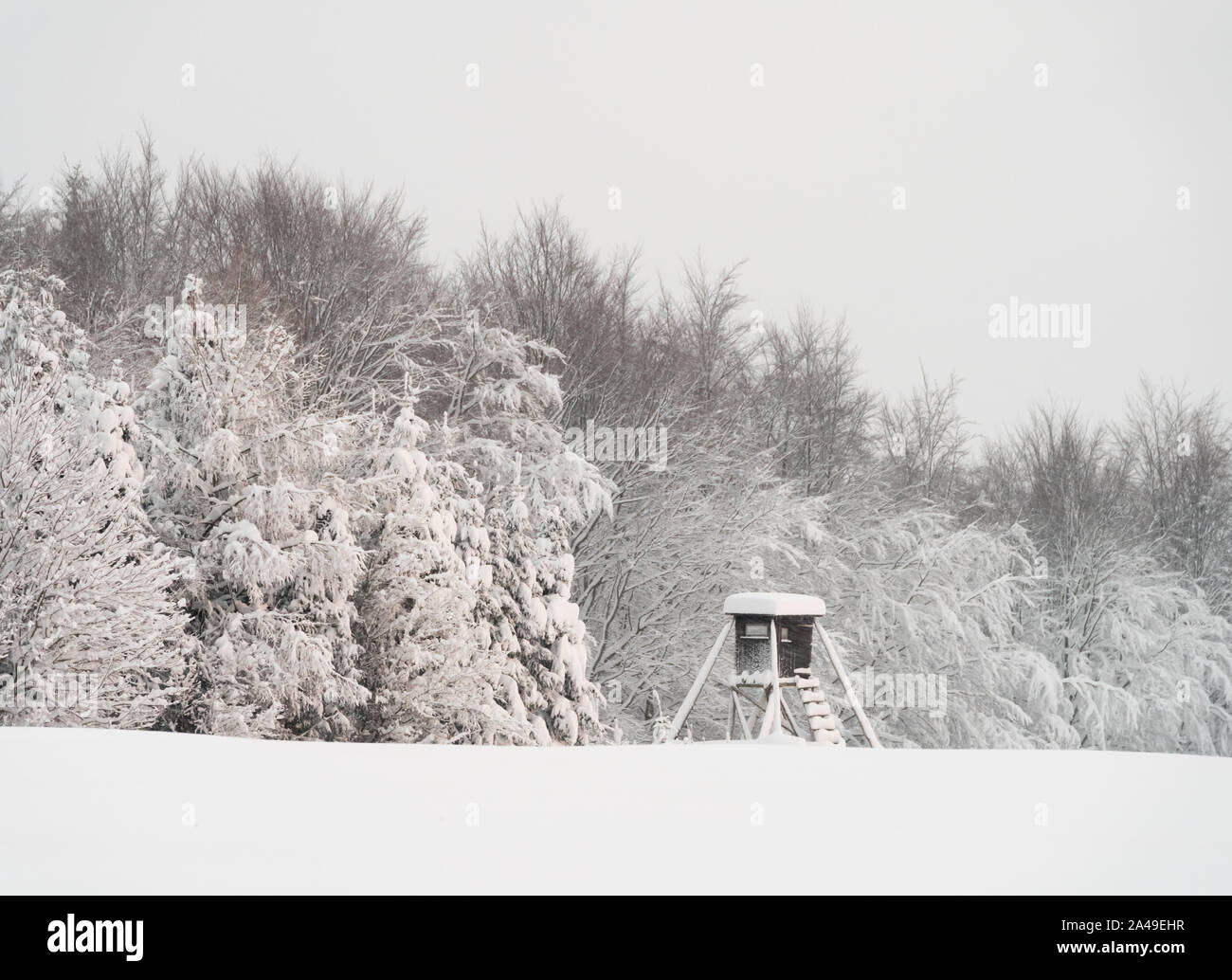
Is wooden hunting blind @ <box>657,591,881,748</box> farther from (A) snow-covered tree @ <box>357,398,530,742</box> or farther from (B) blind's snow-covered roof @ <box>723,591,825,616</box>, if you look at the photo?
(A) snow-covered tree @ <box>357,398,530,742</box>

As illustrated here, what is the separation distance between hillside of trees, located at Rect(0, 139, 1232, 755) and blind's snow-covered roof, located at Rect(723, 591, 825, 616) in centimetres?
604

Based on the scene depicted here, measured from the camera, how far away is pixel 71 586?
43.5 feet

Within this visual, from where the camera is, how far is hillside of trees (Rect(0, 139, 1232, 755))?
49.7 ft

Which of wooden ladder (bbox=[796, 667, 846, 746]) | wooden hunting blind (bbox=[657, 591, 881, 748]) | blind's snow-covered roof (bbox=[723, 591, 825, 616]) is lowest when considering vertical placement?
wooden ladder (bbox=[796, 667, 846, 746])

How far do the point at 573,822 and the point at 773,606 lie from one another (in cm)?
631

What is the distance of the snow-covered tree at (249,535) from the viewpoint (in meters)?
15.4

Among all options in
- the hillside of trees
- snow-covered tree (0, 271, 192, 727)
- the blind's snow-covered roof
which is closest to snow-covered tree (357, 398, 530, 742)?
the hillside of trees

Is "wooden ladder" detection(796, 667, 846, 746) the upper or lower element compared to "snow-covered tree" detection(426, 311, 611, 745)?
lower

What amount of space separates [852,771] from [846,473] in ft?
85.0

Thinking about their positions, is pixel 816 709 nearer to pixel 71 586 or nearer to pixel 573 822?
pixel 573 822

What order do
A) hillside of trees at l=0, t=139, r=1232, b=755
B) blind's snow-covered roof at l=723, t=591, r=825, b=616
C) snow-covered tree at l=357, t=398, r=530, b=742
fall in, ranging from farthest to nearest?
1. snow-covered tree at l=357, t=398, r=530, b=742
2. hillside of trees at l=0, t=139, r=1232, b=755
3. blind's snow-covered roof at l=723, t=591, r=825, b=616

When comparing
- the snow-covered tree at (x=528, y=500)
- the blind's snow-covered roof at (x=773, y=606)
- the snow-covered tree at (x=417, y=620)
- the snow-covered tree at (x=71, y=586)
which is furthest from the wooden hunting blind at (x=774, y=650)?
the snow-covered tree at (x=528, y=500)

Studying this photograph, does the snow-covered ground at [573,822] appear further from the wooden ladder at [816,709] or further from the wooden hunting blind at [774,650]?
the wooden ladder at [816,709]

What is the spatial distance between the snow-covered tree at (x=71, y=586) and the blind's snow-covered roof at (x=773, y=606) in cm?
637
